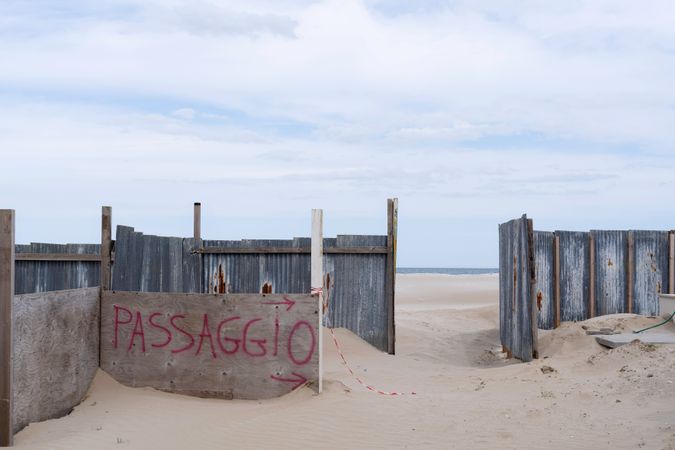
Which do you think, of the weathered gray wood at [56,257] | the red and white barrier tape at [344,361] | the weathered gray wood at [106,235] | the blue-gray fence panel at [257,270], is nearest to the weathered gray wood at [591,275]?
the red and white barrier tape at [344,361]

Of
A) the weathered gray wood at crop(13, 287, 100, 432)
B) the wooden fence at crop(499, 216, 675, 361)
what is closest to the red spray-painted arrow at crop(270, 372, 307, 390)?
the weathered gray wood at crop(13, 287, 100, 432)

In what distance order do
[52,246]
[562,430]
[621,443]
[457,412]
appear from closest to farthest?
1. [621,443]
2. [562,430]
3. [457,412]
4. [52,246]

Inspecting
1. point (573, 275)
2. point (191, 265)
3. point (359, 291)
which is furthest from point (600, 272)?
point (191, 265)

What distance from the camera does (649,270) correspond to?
50.3 ft

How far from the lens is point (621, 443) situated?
757 centimetres

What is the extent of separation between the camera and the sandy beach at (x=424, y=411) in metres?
8.09

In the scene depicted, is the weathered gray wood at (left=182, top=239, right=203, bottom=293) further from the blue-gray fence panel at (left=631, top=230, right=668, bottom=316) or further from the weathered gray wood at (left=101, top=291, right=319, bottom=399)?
the blue-gray fence panel at (left=631, top=230, right=668, bottom=316)

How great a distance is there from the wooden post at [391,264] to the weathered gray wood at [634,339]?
352cm

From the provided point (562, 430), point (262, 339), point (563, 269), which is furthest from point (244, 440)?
point (563, 269)

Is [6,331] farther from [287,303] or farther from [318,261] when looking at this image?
[318,261]

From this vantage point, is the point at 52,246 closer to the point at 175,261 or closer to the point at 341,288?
the point at 175,261

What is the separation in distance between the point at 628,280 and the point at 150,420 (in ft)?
32.4

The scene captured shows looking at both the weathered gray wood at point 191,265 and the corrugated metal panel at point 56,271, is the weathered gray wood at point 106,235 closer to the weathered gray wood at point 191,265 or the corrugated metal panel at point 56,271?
the weathered gray wood at point 191,265

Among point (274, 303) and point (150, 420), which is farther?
point (274, 303)
